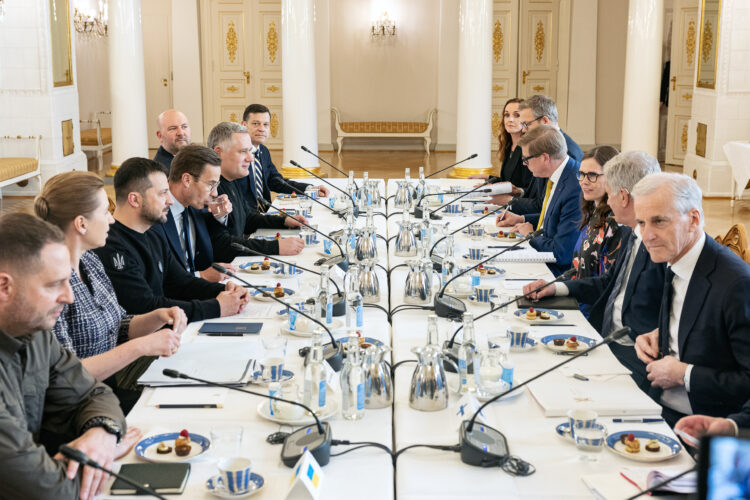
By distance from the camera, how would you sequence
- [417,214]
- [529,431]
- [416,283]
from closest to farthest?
[529,431] < [416,283] < [417,214]

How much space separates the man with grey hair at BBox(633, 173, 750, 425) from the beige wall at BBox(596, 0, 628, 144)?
11383mm

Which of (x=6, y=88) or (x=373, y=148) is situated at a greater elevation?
(x=6, y=88)

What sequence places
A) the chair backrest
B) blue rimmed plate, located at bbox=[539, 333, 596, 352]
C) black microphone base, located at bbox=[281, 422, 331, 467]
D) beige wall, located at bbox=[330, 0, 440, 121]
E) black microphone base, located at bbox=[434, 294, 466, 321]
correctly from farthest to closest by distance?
1. beige wall, located at bbox=[330, 0, 440, 121]
2. the chair backrest
3. black microphone base, located at bbox=[434, 294, 466, 321]
4. blue rimmed plate, located at bbox=[539, 333, 596, 352]
5. black microphone base, located at bbox=[281, 422, 331, 467]

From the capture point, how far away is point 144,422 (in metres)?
2.38

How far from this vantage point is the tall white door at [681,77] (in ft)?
37.8

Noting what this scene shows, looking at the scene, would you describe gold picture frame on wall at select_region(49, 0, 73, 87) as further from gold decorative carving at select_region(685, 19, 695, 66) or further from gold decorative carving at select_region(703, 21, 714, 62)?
gold decorative carving at select_region(685, 19, 695, 66)

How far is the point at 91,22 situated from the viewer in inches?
497

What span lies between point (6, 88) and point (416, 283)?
7.51 m

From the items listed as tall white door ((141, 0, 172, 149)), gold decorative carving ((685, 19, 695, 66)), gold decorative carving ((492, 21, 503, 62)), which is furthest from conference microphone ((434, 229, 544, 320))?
tall white door ((141, 0, 172, 149))

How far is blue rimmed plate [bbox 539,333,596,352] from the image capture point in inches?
116

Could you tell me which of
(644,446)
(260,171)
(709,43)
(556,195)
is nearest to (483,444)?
(644,446)

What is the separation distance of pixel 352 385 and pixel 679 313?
119 cm

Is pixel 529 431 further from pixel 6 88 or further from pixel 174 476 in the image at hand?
pixel 6 88

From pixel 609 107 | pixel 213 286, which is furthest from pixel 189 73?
pixel 213 286
